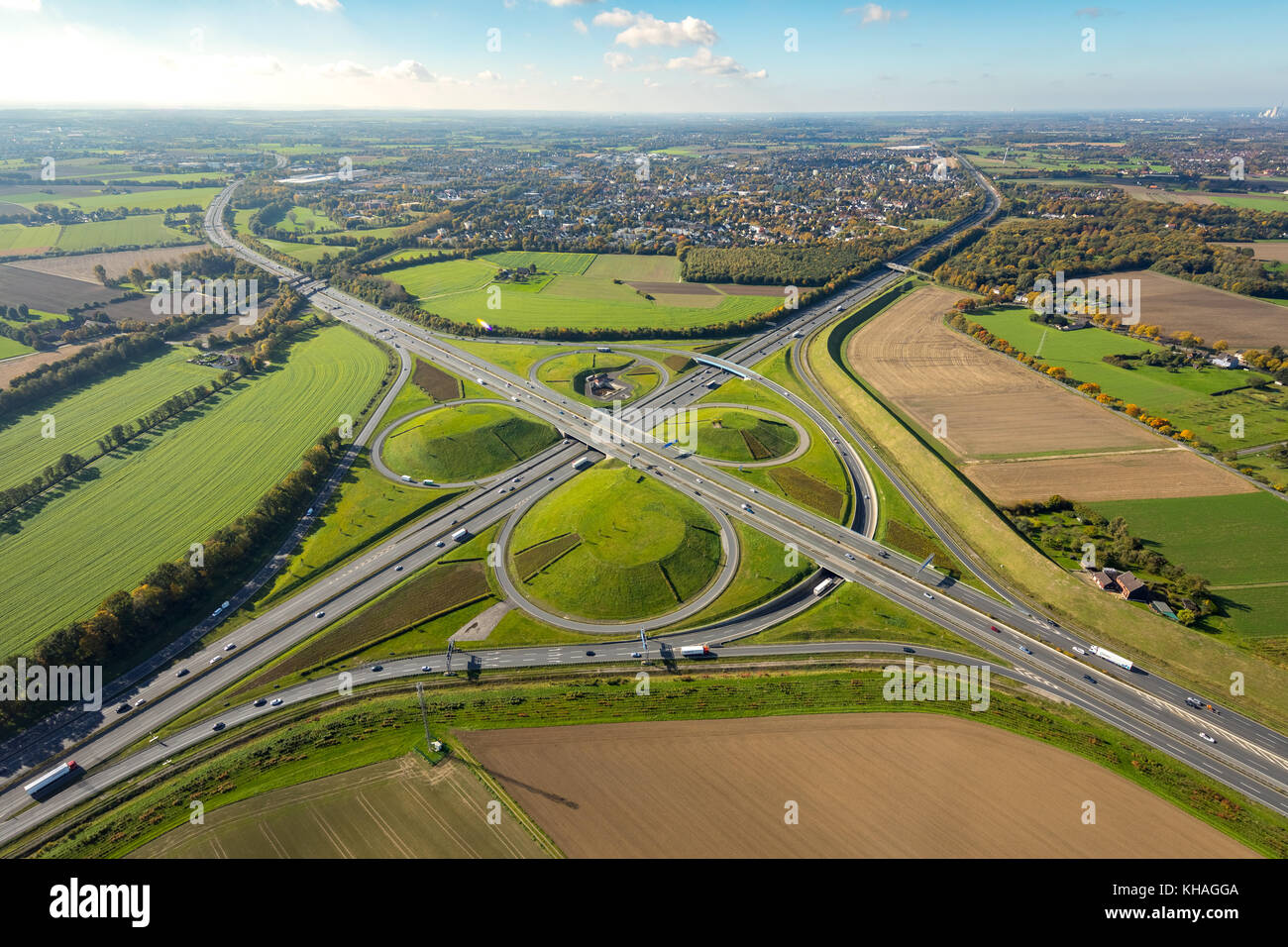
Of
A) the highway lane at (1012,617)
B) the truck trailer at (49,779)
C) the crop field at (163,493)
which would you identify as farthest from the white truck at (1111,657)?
the crop field at (163,493)


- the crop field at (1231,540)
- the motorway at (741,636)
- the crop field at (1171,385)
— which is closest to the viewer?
the motorway at (741,636)

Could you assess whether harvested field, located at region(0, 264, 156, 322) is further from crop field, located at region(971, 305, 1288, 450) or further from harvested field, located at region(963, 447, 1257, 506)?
crop field, located at region(971, 305, 1288, 450)

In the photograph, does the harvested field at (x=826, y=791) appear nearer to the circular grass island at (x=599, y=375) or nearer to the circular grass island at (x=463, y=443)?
the circular grass island at (x=463, y=443)

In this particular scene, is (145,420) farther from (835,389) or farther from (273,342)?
(835,389)

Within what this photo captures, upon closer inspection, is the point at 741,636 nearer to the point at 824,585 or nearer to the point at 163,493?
the point at 824,585

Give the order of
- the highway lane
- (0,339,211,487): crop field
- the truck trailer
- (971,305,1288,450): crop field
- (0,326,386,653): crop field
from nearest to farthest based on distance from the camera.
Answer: the truck trailer → the highway lane → (0,326,386,653): crop field → (0,339,211,487): crop field → (971,305,1288,450): crop field

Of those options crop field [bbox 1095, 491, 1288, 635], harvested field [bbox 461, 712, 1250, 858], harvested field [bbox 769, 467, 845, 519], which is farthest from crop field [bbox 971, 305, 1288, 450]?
harvested field [bbox 461, 712, 1250, 858]
